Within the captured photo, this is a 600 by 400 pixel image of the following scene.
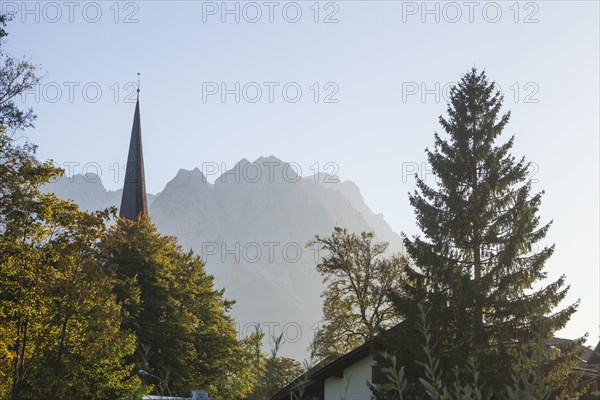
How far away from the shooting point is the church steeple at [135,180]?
65062 mm

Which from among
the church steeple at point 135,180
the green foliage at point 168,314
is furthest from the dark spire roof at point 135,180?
the green foliage at point 168,314

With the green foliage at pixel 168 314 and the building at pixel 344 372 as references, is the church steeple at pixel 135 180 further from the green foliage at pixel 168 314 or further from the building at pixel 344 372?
the building at pixel 344 372

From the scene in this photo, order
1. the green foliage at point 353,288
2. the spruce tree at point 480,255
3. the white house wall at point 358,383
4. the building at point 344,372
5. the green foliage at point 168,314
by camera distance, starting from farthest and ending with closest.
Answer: the green foliage at point 168,314, the green foliage at point 353,288, the white house wall at point 358,383, the building at point 344,372, the spruce tree at point 480,255

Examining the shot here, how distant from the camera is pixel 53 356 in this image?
26875 millimetres

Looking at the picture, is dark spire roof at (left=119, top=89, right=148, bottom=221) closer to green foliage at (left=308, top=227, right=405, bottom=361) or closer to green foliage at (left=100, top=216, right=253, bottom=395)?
green foliage at (left=100, top=216, right=253, bottom=395)

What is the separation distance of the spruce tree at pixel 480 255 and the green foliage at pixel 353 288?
1482 cm

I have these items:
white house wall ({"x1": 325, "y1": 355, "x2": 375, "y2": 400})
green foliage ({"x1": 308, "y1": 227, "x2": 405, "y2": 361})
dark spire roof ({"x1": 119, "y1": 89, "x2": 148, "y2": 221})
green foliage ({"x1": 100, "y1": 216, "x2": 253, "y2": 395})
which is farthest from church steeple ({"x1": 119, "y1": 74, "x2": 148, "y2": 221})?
white house wall ({"x1": 325, "y1": 355, "x2": 375, "y2": 400})

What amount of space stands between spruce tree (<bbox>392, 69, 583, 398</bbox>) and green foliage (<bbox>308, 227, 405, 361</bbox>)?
14.8 meters

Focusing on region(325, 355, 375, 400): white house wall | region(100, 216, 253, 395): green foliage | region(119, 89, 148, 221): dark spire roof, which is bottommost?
region(325, 355, 375, 400): white house wall

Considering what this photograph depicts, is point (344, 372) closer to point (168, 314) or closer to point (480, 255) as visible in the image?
point (480, 255)

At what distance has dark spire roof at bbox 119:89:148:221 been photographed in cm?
6500

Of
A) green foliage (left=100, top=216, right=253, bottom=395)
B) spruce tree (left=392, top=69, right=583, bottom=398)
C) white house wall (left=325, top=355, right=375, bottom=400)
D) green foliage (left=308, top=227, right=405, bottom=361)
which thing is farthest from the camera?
green foliage (left=100, top=216, right=253, bottom=395)

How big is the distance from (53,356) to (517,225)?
57.4 ft

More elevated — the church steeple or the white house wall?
the church steeple
